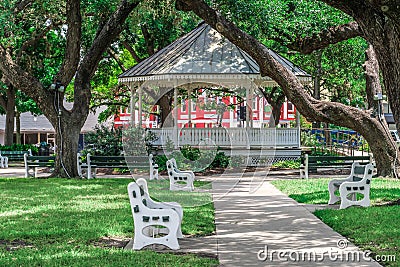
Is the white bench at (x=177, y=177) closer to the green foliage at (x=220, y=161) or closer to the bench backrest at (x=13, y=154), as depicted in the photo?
the green foliage at (x=220, y=161)

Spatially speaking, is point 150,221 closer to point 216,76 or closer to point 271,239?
point 271,239

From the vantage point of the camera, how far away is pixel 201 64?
85.4 ft

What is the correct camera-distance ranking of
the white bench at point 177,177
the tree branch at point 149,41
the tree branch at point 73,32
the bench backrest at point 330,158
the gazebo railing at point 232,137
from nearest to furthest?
the white bench at point 177,177 < the bench backrest at point 330,158 < the tree branch at point 73,32 < the gazebo railing at point 232,137 < the tree branch at point 149,41

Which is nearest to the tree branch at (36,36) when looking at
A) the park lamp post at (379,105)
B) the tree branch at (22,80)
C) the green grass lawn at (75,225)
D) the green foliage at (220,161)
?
the tree branch at (22,80)

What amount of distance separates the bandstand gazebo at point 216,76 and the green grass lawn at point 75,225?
8.04 meters

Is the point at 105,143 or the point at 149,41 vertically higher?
the point at 149,41

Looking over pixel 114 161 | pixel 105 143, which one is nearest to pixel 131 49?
pixel 105 143

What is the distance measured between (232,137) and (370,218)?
16.6 meters

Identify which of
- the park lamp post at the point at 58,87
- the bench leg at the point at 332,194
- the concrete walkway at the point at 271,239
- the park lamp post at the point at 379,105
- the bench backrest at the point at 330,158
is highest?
the park lamp post at the point at 58,87

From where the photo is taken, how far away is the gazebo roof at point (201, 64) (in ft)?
83.6

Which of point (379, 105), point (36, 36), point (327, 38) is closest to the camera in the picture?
point (327, 38)

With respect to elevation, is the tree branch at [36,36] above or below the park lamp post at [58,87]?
above

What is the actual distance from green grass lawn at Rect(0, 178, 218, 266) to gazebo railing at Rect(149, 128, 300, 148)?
8297 mm

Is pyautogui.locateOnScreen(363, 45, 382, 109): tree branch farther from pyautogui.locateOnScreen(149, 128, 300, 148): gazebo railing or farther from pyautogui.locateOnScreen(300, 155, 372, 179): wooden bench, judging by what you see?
→ pyautogui.locateOnScreen(149, 128, 300, 148): gazebo railing
